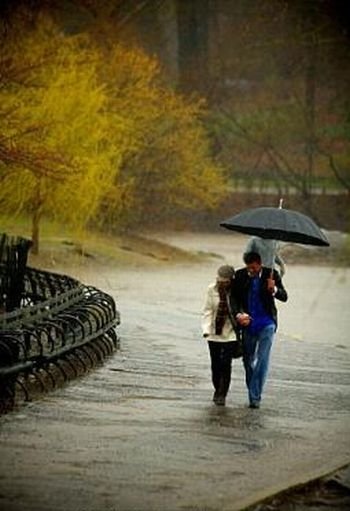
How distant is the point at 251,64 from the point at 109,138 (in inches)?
981

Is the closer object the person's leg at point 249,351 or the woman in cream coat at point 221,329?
the woman in cream coat at point 221,329

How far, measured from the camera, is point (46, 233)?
40.4 metres

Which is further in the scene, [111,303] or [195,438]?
[111,303]

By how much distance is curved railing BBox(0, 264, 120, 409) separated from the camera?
465 inches

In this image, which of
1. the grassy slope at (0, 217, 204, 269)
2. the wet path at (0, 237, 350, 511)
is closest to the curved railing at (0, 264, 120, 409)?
the wet path at (0, 237, 350, 511)

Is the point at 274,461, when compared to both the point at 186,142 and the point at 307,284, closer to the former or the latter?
the point at 307,284

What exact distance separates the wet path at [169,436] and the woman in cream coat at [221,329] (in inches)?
9.9

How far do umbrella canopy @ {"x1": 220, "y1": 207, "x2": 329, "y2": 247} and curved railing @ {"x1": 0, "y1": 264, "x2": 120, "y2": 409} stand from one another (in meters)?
Result: 2.16

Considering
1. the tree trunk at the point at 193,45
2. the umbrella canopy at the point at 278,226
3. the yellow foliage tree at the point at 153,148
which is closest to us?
the umbrella canopy at the point at 278,226

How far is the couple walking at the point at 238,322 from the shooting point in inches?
484

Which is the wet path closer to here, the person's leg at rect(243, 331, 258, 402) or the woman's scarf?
the person's leg at rect(243, 331, 258, 402)

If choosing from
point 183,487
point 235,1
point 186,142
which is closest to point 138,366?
point 183,487

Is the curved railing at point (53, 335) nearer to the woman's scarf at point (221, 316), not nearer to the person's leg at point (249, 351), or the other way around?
the woman's scarf at point (221, 316)

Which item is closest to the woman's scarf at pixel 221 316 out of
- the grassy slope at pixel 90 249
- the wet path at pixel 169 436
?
the wet path at pixel 169 436
